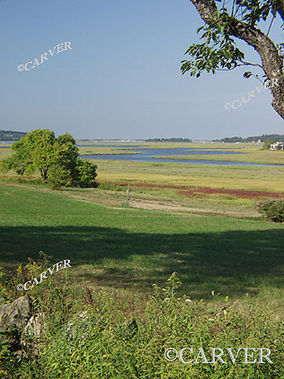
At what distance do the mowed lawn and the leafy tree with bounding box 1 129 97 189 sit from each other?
38595 millimetres

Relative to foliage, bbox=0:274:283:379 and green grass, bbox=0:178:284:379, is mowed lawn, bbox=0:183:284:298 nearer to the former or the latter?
green grass, bbox=0:178:284:379

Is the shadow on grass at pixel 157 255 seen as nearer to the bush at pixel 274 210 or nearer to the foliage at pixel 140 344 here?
the foliage at pixel 140 344

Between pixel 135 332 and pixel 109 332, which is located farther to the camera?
pixel 135 332

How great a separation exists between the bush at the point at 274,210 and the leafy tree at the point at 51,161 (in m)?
34.5

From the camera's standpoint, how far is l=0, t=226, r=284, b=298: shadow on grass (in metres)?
10.2

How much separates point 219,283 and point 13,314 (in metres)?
5.99

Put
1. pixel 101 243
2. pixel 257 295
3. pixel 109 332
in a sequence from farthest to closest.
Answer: pixel 101 243 → pixel 257 295 → pixel 109 332

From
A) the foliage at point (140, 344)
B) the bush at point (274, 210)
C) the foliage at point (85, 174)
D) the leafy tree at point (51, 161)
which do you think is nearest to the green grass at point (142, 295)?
the foliage at point (140, 344)

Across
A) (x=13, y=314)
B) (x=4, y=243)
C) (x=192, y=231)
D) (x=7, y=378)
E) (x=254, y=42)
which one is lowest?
(x=192, y=231)

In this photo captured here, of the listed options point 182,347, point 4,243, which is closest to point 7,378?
point 182,347

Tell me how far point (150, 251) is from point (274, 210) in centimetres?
2101

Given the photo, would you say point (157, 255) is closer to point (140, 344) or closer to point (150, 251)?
point (150, 251)

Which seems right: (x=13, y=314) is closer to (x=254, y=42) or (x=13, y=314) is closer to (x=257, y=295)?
(x=254, y=42)

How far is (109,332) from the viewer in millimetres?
4488
